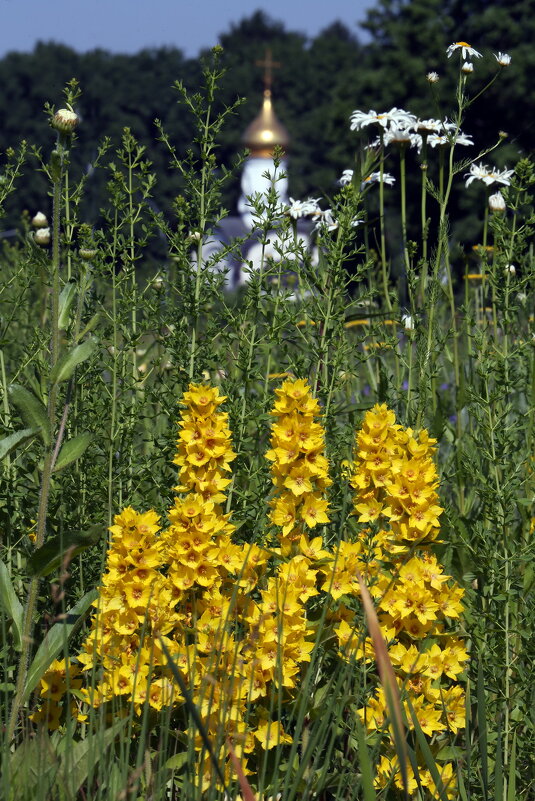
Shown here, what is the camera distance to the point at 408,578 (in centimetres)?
251

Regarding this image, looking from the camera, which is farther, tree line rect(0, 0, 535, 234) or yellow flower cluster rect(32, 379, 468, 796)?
tree line rect(0, 0, 535, 234)

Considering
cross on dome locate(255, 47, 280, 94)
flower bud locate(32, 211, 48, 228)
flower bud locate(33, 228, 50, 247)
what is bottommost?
flower bud locate(33, 228, 50, 247)

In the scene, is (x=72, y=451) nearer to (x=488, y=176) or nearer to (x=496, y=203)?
(x=496, y=203)

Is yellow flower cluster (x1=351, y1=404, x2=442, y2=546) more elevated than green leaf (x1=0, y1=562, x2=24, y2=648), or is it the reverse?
yellow flower cluster (x1=351, y1=404, x2=442, y2=546)

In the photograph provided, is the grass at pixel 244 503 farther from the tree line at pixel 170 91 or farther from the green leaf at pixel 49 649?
the tree line at pixel 170 91

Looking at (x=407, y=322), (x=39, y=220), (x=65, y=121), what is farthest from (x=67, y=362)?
(x=407, y=322)

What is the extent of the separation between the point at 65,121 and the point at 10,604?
40.0 inches

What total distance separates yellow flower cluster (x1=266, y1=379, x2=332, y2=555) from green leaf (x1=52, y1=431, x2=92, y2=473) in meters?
0.39

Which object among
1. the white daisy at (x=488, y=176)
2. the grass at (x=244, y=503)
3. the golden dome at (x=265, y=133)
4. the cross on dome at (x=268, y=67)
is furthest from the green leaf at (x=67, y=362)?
the cross on dome at (x=268, y=67)

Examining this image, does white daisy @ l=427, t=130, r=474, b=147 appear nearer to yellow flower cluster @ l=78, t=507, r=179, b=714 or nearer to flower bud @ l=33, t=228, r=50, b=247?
flower bud @ l=33, t=228, r=50, b=247

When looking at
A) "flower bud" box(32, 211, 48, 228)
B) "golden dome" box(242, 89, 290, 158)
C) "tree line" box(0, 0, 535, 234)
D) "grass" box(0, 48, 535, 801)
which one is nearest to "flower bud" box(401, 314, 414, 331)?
"grass" box(0, 48, 535, 801)

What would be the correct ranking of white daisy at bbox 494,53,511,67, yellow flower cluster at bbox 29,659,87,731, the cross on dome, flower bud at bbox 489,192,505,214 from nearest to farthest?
1. yellow flower cluster at bbox 29,659,87,731
2. white daisy at bbox 494,53,511,67
3. flower bud at bbox 489,192,505,214
4. the cross on dome

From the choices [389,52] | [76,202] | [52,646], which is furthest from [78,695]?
[389,52]

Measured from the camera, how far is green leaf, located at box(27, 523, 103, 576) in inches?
92.0
